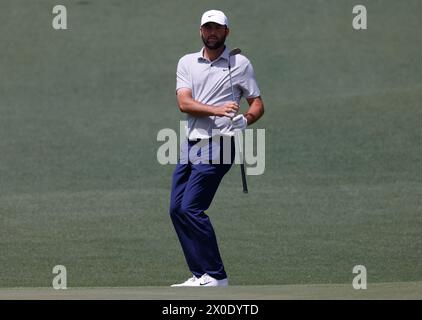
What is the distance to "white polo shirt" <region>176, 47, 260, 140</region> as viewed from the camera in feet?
30.2

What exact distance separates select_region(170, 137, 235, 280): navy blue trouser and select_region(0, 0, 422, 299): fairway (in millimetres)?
494

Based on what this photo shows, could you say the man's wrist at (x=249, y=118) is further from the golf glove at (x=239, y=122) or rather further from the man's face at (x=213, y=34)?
the man's face at (x=213, y=34)

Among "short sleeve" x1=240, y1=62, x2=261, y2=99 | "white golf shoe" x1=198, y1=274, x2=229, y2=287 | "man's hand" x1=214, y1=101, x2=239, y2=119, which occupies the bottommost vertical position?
"white golf shoe" x1=198, y1=274, x2=229, y2=287

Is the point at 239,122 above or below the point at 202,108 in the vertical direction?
below

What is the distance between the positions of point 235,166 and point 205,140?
29.7 ft

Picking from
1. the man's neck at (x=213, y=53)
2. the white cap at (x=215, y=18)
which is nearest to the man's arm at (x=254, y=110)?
the man's neck at (x=213, y=53)

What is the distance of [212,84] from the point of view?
30.4ft

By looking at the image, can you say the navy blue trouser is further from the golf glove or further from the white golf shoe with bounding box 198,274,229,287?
the golf glove

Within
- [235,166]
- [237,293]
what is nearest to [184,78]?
[237,293]

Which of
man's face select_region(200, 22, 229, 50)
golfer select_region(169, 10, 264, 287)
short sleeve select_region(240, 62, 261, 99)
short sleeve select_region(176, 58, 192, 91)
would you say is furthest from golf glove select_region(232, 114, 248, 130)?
man's face select_region(200, 22, 229, 50)

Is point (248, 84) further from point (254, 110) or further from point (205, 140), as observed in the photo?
point (205, 140)

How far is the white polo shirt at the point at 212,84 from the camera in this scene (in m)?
9.22

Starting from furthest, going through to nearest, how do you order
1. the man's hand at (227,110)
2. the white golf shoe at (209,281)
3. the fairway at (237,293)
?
the white golf shoe at (209,281)
the man's hand at (227,110)
the fairway at (237,293)

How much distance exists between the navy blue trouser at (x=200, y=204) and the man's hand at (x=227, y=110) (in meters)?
0.31
